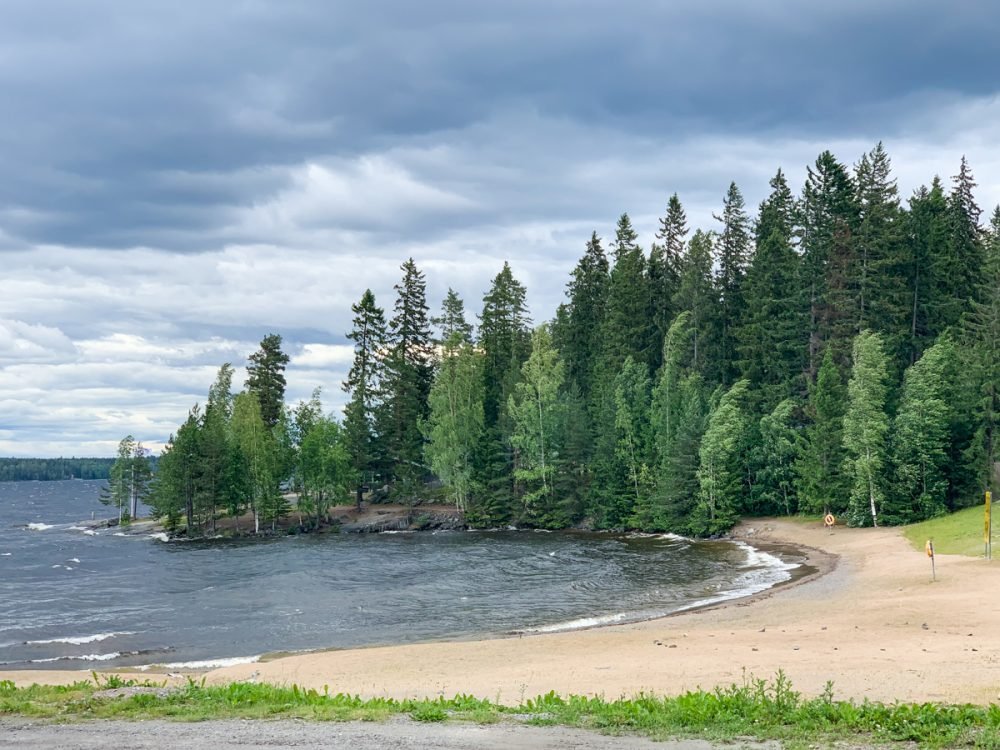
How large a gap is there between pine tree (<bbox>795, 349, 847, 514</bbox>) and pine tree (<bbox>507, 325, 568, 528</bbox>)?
21.9 meters

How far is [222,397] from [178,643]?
6626 centimetres

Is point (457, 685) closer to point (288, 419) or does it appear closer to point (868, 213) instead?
point (868, 213)

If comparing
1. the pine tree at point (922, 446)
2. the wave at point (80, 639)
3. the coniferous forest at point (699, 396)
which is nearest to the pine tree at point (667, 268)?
the coniferous forest at point (699, 396)

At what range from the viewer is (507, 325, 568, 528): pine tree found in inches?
2724

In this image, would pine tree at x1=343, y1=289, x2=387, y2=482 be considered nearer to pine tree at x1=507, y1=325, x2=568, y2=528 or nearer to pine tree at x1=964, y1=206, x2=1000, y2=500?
pine tree at x1=507, y1=325, x2=568, y2=528

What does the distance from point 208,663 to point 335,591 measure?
15.4m

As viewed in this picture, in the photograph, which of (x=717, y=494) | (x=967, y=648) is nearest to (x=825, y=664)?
(x=967, y=648)

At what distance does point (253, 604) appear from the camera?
121 ft

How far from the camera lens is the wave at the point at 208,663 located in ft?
78.5

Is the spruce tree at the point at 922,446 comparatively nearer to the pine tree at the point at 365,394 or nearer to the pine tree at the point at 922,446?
the pine tree at the point at 922,446

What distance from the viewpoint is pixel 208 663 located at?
2448 centimetres

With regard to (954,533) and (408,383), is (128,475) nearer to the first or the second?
(408,383)

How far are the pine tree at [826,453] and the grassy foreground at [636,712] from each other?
136 ft

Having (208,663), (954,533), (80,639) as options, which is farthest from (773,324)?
(80,639)
